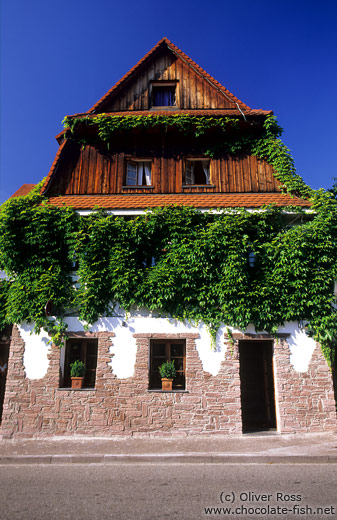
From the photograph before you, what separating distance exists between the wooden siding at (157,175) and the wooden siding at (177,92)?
231 centimetres

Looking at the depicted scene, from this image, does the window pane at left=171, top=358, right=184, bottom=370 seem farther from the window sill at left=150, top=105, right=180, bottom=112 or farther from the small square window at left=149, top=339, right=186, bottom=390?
the window sill at left=150, top=105, right=180, bottom=112

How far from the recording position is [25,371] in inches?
394

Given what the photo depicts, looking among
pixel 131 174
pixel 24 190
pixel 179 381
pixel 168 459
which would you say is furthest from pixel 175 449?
pixel 24 190

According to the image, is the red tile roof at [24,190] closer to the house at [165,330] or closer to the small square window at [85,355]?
the house at [165,330]

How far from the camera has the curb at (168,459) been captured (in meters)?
7.13

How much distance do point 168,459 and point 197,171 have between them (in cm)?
904

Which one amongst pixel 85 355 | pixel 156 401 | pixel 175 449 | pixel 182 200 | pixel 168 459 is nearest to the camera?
pixel 168 459

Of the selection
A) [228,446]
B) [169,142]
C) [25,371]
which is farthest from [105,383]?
[169,142]

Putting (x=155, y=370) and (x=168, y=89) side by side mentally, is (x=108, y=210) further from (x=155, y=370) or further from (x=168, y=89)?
(x=168, y=89)

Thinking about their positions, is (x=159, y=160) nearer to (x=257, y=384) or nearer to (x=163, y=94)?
(x=163, y=94)

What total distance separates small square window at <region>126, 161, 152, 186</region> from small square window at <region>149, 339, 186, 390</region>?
5504mm

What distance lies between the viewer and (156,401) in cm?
961

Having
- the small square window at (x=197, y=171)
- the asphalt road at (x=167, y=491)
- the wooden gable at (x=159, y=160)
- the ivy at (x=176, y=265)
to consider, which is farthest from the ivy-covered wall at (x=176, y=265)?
the asphalt road at (x=167, y=491)

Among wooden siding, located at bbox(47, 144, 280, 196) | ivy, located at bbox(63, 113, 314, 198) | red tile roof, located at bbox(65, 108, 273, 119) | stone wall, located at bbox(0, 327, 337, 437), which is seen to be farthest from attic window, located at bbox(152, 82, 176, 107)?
stone wall, located at bbox(0, 327, 337, 437)
